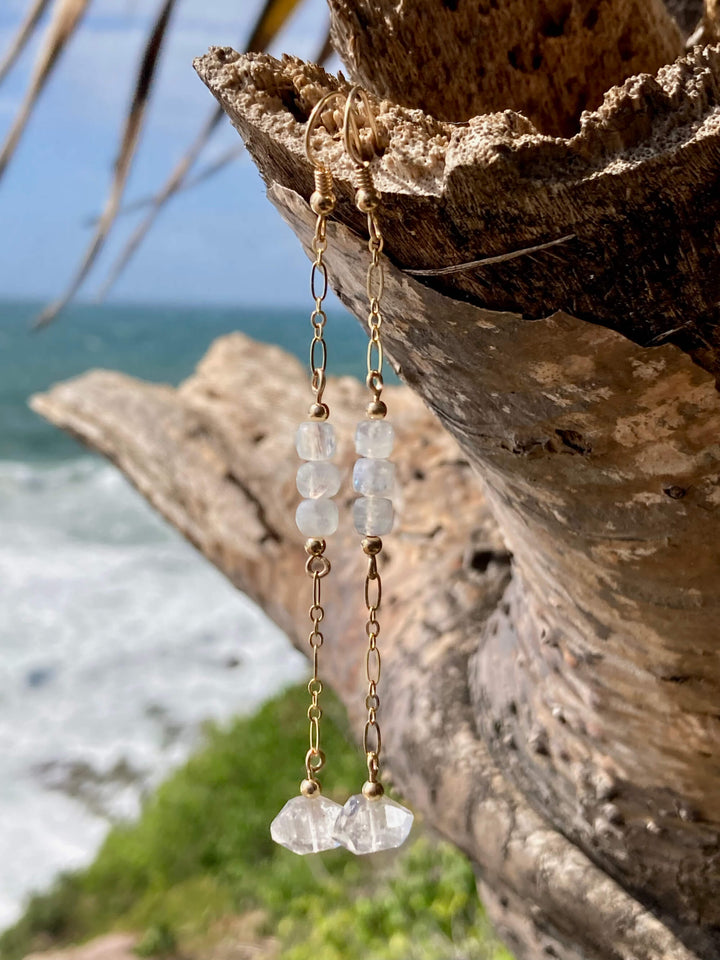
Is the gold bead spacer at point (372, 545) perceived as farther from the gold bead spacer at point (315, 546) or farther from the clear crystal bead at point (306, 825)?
the clear crystal bead at point (306, 825)

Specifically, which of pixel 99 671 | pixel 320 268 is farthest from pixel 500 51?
pixel 99 671

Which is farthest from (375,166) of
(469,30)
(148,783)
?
(148,783)

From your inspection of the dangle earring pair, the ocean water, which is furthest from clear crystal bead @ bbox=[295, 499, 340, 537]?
the ocean water

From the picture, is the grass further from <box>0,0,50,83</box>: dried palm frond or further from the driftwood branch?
<box>0,0,50,83</box>: dried palm frond

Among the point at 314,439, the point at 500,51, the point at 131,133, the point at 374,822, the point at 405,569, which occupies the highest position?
the point at 131,133

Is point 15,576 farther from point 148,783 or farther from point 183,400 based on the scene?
point 183,400

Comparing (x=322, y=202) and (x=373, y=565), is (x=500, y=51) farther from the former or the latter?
(x=373, y=565)
